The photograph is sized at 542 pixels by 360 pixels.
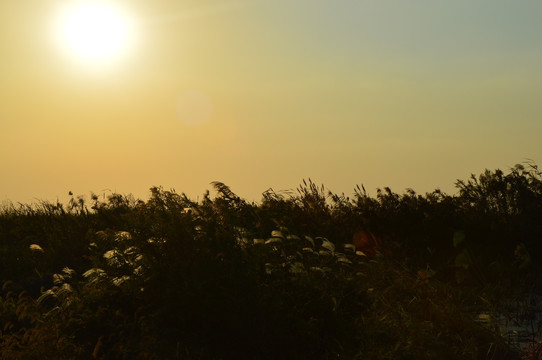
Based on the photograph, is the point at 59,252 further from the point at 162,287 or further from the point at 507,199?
the point at 507,199

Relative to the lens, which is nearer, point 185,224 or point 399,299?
point 185,224

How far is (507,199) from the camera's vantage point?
10.7 metres

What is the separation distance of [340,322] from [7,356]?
3.21 meters

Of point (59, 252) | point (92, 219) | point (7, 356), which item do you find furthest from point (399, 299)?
point (92, 219)

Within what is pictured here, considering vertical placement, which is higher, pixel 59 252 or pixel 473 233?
pixel 59 252

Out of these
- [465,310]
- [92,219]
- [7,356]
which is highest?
[92,219]

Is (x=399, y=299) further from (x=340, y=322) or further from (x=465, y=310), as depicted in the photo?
(x=340, y=322)

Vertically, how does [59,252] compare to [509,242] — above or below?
above

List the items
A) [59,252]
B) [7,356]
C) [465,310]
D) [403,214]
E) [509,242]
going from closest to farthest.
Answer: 1. [7,356]
2. [465,310]
3. [509,242]
4. [403,214]
5. [59,252]

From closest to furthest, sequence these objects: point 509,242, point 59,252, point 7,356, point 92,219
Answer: point 7,356 → point 509,242 → point 59,252 → point 92,219

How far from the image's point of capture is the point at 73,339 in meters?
6.41

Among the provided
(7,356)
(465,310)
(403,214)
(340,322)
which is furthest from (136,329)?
(403,214)

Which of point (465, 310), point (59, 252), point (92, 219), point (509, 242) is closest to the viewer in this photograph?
point (465, 310)

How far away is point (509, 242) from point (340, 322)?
14.1ft
